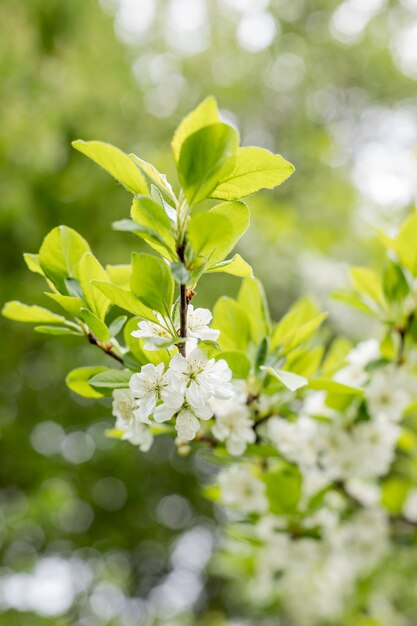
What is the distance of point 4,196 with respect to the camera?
231 centimetres

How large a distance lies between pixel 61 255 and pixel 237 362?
27cm

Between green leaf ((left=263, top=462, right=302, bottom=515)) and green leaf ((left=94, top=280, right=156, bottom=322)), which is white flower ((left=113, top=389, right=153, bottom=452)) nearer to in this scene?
green leaf ((left=94, top=280, right=156, bottom=322))

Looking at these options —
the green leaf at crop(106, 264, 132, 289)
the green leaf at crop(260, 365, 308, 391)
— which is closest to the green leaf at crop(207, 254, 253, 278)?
the green leaf at crop(260, 365, 308, 391)

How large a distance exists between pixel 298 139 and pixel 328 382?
5.02m

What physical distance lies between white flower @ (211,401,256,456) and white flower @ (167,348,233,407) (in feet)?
0.76

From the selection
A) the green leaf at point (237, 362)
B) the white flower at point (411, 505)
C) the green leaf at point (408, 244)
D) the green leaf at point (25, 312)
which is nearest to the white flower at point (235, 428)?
the green leaf at point (237, 362)

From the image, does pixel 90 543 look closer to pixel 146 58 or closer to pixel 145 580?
pixel 145 580

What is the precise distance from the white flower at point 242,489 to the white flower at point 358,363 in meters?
0.26

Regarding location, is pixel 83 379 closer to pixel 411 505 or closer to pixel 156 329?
pixel 156 329

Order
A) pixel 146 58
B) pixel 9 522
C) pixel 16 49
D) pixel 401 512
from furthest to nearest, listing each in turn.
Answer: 1. pixel 146 58
2. pixel 16 49
3. pixel 9 522
4. pixel 401 512

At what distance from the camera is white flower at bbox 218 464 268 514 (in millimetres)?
1147

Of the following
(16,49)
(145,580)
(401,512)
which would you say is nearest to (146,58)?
(16,49)

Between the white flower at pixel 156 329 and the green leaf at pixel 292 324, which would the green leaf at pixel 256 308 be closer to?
the green leaf at pixel 292 324

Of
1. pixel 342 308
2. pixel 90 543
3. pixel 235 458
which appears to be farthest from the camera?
pixel 90 543
